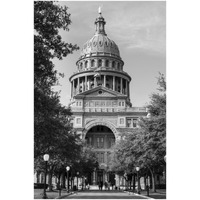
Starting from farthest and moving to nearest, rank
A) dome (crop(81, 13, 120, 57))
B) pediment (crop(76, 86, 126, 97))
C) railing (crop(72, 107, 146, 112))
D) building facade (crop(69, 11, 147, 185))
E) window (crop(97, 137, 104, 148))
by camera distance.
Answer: dome (crop(81, 13, 120, 57)), window (crop(97, 137, 104, 148)), pediment (crop(76, 86, 126, 97)), railing (crop(72, 107, 146, 112)), building facade (crop(69, 11, 147, 185))

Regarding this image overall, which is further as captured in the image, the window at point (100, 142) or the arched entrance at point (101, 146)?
the window at point (100, 142)

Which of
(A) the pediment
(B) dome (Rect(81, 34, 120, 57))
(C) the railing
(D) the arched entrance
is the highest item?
(B) dome (Rect(81, 34, 120, 57))

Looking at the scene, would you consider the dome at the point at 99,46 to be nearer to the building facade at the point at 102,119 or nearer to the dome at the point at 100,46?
the dome at the point at 100,46

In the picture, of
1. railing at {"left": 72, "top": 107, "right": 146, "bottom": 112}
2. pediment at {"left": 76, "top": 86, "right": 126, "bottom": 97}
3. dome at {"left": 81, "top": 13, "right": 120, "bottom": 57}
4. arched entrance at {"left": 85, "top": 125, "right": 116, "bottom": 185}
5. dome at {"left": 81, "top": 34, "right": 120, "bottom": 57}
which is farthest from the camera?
dome at {"left": 81, "top": 34, "right": 120, "bottom": 57}

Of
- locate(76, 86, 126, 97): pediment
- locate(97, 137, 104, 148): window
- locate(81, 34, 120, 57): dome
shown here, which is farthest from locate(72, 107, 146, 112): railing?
locate(81, 34, 120, 57): dome

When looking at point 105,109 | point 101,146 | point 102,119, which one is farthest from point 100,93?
point 101,146

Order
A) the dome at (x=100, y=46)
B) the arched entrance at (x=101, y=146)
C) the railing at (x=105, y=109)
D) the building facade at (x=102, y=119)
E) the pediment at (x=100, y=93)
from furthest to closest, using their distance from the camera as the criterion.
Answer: the dome at (x=100, y=46)
the pediment at (x=100, y=93)
the railing at (x=105, y=109)
the building facade at (x=102, y=119)
the arched entrance at (x=101, y=146)

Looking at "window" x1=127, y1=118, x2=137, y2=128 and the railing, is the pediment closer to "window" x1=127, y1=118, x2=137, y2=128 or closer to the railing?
the railing

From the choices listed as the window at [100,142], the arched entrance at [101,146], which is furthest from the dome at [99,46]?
the window at [100,142]

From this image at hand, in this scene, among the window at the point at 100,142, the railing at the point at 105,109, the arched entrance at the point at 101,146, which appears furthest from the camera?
the window at the point at 100,142

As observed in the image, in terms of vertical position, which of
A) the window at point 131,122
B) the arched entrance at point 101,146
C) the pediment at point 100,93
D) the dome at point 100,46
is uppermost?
the dome at point 100,46
